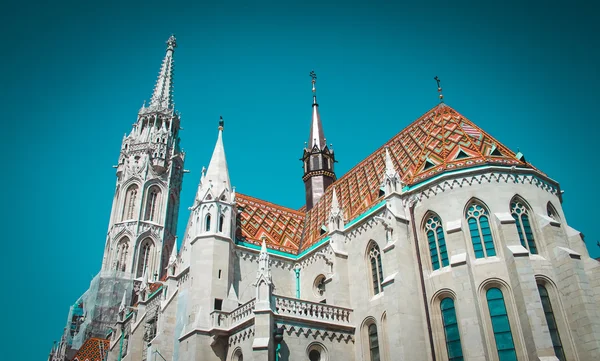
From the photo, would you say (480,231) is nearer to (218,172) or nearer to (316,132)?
(218,172)

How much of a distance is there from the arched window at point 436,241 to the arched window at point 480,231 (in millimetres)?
1252

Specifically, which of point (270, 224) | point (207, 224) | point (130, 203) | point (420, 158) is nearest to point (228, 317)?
point (207, 224)

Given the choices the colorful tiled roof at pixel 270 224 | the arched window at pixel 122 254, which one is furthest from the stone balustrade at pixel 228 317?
the arched window at pixel 122 254

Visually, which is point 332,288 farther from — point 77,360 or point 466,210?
point 77,360

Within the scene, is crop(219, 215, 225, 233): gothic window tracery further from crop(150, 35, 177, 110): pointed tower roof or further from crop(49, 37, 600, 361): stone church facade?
crop(150, 35, 177, 110): pointed tower roof

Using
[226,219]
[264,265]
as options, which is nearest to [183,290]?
[226,219]

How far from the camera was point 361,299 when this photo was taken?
2377 centimetres

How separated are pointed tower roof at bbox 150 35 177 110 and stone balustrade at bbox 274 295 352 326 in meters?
46.0

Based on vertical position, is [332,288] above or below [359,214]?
below

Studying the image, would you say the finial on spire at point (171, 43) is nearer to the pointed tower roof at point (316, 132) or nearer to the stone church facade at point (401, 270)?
the pointed tower roof at point (316, 132)

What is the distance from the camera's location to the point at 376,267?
78.0 ft

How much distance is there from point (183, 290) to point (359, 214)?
1048 cm

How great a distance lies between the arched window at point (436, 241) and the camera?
21.3m

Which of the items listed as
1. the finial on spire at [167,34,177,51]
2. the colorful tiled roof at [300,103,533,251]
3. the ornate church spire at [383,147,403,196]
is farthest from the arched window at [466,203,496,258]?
the finial on spire at [167,34,177,51]
